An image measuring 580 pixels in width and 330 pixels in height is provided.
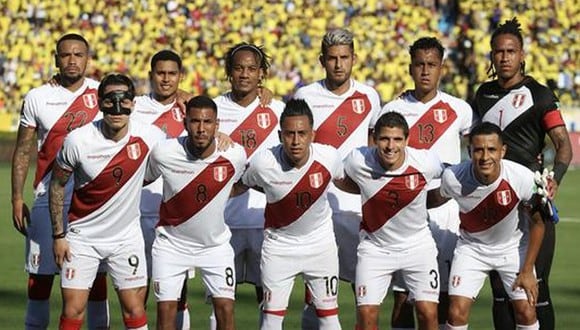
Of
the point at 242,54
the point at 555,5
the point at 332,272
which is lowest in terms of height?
the point at 332,272

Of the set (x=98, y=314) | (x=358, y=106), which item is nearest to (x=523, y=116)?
(x=358, y=106)

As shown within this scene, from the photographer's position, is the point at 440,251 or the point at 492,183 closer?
the point at 492,183

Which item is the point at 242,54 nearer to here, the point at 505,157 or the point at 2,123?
the point at 505,157

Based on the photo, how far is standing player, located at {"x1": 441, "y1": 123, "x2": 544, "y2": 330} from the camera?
919cm

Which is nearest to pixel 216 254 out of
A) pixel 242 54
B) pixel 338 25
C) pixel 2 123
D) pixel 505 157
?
pixel 242 54

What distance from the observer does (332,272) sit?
957 cm

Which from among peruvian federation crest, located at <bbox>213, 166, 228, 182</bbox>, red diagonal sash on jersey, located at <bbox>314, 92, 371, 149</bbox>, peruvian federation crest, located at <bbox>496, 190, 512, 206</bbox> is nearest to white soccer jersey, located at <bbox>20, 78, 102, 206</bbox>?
peruvian federation crest, located at <bbox>213, 166, 228, 182</bbox>

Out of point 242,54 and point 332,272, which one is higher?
point 242,54

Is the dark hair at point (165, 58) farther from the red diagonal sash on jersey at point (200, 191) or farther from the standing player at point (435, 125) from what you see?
the standing player at point (435, 125)

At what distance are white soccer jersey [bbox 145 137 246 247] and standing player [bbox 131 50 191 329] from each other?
74 centimetres

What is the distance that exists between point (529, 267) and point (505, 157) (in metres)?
0.87

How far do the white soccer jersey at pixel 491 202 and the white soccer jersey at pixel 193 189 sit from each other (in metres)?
1.45

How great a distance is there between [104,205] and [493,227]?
8.40 ft

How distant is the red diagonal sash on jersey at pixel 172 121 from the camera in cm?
1020
